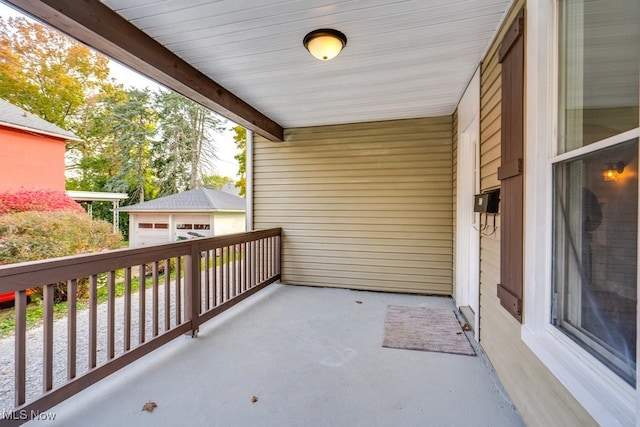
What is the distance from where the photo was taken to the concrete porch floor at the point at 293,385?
178 centimetres

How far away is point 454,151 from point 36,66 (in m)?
9.73

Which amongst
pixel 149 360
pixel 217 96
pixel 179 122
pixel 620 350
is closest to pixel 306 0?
pixel 217 96

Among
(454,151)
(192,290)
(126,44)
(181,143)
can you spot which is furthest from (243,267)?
(181,143)

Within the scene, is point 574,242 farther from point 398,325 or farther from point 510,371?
point 398,325

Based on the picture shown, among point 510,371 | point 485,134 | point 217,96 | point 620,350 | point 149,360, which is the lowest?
point 149,360

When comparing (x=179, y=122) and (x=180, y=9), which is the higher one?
(x=179, y=122)

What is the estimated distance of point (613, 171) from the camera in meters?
1.06

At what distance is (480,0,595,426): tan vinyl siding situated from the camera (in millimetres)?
1370

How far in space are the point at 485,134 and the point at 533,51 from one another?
1082 millimetres

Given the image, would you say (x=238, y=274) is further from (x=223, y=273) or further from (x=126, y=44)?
(x=126, y=44)

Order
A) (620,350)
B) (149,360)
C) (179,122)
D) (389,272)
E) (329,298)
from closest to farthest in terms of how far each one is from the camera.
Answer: (620,350), (149,360), (329,298), (389,272), (179,122)

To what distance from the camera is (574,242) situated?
1.30 metres

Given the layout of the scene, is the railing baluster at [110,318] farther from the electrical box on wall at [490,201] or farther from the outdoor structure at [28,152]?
the outdoor structure at [28,152]

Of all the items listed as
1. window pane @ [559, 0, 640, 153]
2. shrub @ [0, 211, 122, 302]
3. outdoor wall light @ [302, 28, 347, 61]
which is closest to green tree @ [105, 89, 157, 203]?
shrub @ [0, 211, 122, 302]
